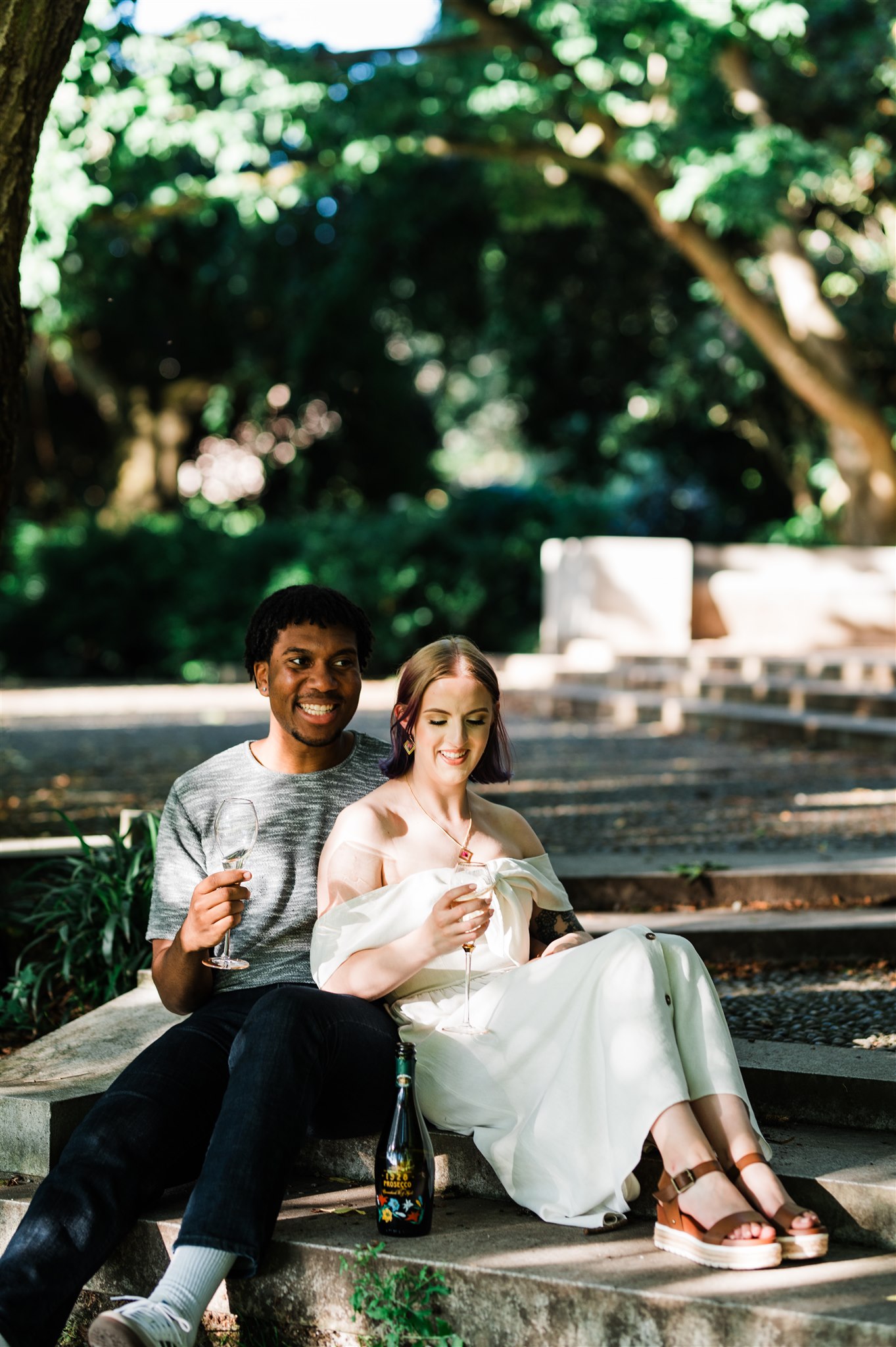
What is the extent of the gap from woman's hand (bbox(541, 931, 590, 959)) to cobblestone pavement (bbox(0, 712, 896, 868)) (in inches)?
94.7

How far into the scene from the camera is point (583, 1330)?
2.73 meters

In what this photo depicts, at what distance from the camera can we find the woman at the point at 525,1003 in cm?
284

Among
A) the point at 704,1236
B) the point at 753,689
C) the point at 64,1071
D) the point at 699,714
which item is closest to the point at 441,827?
the point at 704,1236

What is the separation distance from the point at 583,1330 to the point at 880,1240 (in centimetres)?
67

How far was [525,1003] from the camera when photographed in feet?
10.1

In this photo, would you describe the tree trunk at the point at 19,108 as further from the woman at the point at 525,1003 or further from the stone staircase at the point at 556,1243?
the stone staircase at the point at 556,1243

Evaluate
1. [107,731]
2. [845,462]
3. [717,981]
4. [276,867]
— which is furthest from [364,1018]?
[845,462]

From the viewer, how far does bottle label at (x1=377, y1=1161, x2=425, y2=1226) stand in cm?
295

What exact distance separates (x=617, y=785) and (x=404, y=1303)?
18.4 feet

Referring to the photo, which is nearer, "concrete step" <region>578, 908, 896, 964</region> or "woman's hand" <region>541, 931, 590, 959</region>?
"woman's hand" <region>541, 931, 590, 959</region>

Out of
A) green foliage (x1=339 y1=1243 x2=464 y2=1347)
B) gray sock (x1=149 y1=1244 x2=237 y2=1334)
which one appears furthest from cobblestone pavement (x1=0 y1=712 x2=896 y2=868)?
gray sock (x1=149 y1=1244 x2=237 y2=1334)

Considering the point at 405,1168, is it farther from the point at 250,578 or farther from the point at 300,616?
the point at 250,578

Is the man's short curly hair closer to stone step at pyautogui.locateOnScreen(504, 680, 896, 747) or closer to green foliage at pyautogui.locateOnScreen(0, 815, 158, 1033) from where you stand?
green foliage at pyautogui.locateOnScreen(0, 815, 158, 1033)

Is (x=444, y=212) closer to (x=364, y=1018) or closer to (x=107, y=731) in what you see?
(x=107, y=731)
